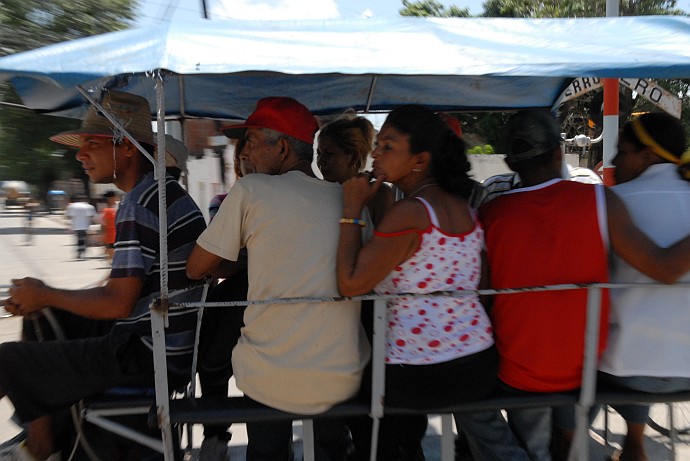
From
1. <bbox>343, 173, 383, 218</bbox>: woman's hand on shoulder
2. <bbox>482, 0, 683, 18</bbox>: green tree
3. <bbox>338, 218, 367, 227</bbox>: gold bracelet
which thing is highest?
<bbox>482, 0, 683, 18</bbox>: green tree

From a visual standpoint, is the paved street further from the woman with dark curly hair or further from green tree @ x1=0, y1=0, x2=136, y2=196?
green tree @ x1=0, y1=0, x2=136, y2=196

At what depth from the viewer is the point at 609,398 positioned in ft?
7.55

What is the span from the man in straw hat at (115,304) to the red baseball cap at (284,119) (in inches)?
19.5

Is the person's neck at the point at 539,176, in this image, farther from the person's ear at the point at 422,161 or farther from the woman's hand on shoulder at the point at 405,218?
the woman's hand on shoulder at the point at 405,218

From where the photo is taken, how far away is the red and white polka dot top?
6.91 ft

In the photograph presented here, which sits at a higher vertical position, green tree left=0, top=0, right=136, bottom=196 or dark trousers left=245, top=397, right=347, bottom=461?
green tree left=0, top=0, right=136, bottom=196

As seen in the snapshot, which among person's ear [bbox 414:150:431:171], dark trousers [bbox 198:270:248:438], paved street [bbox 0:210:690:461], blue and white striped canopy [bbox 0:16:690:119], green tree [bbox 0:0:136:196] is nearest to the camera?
blue and white striped canopy [bbox 0:16:690:119]

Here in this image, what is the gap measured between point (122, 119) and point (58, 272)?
1116 centimetres

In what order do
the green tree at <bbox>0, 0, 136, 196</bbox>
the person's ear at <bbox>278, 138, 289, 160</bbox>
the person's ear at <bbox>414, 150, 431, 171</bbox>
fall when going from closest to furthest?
the person's ear at <bbox>414, 150, 431, 171</bbox>, the person's ear at <bbox>278, 138, 289, 160</bbox>, the green tree at <bbox>0, 0, 136, 196</bbox>

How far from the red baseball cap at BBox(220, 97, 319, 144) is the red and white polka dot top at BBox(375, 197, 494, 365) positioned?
0.56 m

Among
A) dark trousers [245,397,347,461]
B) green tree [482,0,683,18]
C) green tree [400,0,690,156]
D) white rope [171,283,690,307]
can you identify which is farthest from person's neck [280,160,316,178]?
green tree [482,0,683,18]

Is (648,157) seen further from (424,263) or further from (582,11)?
(582,11)

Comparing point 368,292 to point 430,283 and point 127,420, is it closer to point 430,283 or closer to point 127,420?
point 430,283

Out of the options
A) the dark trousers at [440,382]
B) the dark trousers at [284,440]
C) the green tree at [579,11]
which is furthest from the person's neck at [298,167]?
the green tree at [579,11]
